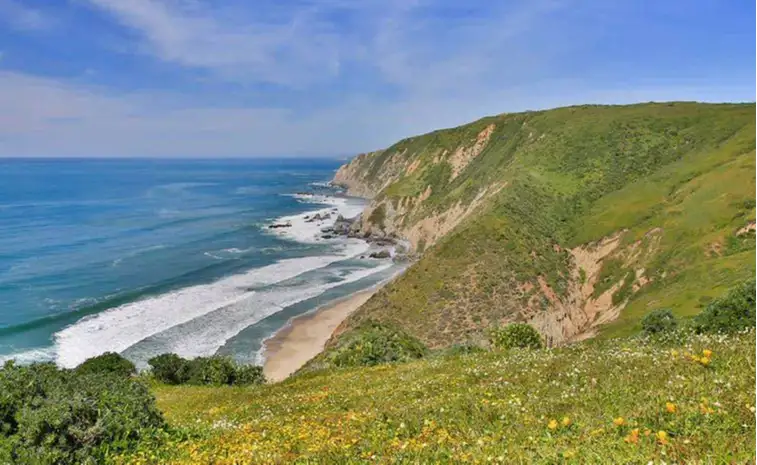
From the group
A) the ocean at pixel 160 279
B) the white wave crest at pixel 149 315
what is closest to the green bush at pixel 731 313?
the ocean at pixel 160 279

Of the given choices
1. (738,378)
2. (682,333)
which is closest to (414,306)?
(682,333)

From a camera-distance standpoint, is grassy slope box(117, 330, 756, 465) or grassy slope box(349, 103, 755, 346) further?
grassy slope box(349, 103, 755, 346)

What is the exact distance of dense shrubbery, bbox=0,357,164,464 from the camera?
340 inches

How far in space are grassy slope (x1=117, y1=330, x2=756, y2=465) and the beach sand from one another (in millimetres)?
29941

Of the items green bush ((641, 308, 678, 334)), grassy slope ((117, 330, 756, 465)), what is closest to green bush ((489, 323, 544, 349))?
green bush ((641, 308, 678, 334))

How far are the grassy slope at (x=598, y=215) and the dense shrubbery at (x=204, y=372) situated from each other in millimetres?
16250

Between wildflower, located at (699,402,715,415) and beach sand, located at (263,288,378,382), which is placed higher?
wildflower, located at (699,402,715,415)

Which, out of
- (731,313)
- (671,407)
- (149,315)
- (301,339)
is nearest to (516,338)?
(731,313)

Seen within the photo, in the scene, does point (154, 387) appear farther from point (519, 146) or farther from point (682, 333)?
point (519, 146)

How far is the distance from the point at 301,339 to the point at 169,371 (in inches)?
717

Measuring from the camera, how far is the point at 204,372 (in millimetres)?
30562

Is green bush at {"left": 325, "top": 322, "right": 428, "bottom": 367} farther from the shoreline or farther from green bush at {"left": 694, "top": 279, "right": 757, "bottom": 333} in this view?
green bush at {"left": 694, "top": 279, "right": 757, "bottom": 333}

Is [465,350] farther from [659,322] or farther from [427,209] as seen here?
[427,209]

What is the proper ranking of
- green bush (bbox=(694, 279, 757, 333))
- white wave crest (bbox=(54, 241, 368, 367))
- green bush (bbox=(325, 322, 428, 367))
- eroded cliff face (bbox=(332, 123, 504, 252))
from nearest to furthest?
green bush (bbox=(694, 279, 757, 333)), green bush (bbox=(325, 322, 428, 367)), white wave crest (bbox=(54, 241, 368, 367)), eroded cliff face (bbox=(332, 123, 504, 252))
